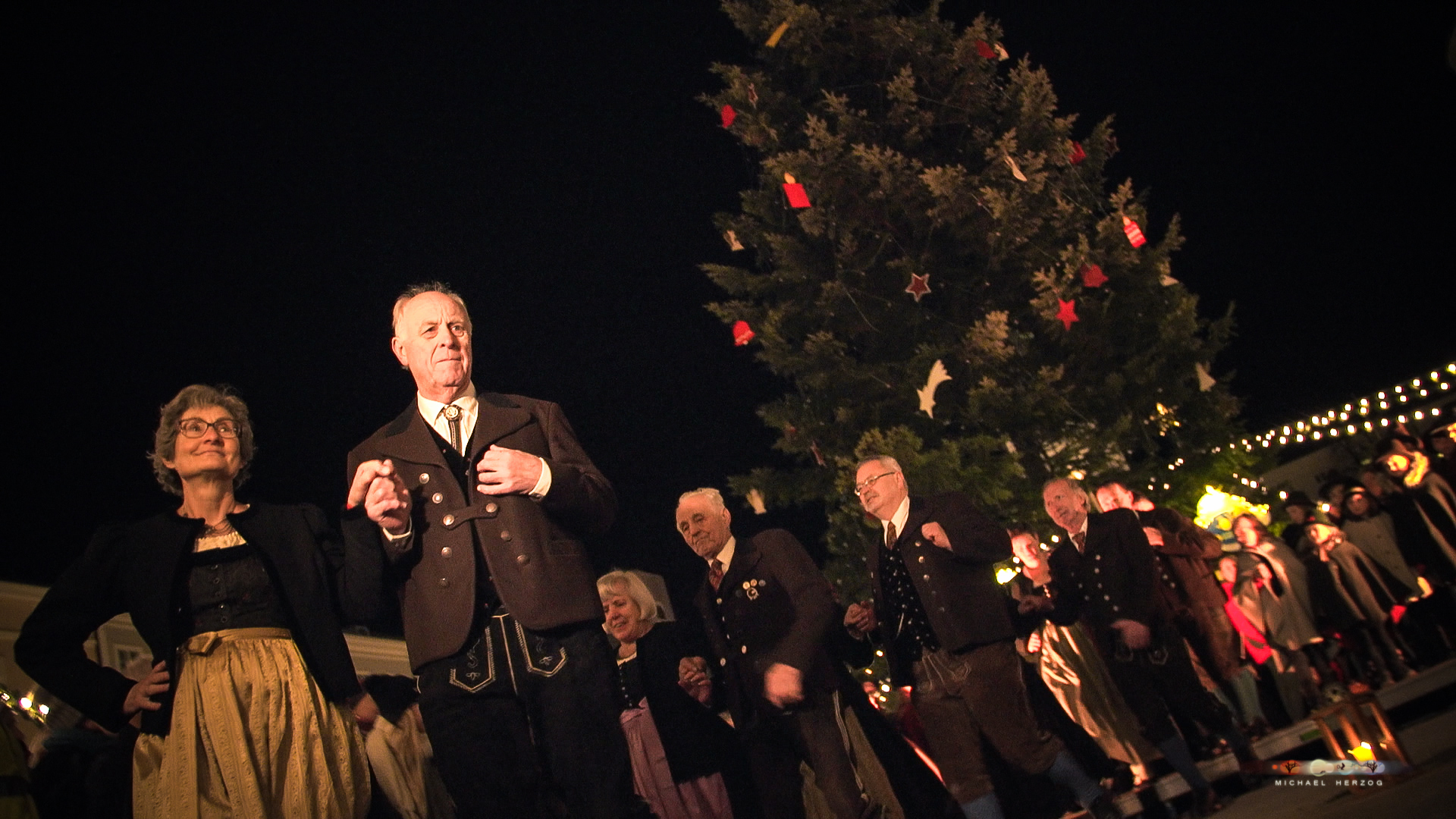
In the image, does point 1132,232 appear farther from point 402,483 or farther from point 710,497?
point 402,483

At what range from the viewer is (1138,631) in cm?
555

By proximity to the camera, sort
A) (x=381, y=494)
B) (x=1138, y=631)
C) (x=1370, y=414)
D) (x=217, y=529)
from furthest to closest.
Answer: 1. (x=1370, y=414)
2. (x=1138, y=631)
3. (x=217, y=529)
4. (x=381, y=494)

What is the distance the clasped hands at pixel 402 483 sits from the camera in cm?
295

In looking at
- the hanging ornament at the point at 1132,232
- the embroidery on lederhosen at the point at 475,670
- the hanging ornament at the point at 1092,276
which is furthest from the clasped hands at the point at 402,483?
the hanging ornament at the point at 1132,232

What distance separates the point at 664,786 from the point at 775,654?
3.10ft

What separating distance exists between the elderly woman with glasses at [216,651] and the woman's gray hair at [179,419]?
0.03m

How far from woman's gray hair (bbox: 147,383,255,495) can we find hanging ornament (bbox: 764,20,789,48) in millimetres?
8129

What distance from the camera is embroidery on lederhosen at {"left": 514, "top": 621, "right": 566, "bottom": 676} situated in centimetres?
306

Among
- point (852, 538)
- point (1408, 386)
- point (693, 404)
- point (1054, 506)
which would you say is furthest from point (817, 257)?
point (1408, 386)

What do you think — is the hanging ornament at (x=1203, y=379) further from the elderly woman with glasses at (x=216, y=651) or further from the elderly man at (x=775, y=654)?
the elderly woman with glasses at (x=216, y=651)

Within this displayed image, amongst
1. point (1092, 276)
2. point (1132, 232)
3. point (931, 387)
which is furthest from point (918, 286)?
point (1132, 232)

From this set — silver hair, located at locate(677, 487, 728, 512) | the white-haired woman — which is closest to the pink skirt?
the white-haired woman

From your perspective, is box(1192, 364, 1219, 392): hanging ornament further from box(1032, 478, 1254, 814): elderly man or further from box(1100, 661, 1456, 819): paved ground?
box(1032, 478, 1254, 814): elderly man

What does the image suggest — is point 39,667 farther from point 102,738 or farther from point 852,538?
point 852,538
